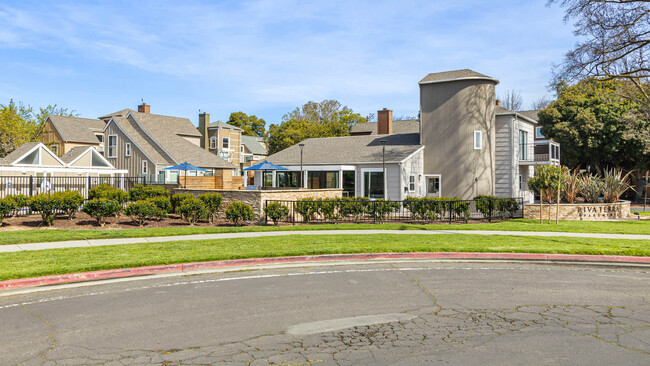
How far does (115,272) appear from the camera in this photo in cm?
966

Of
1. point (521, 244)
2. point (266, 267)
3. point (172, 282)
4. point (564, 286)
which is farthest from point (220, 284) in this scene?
point (521, 244)

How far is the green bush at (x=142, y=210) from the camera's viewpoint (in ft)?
57.7

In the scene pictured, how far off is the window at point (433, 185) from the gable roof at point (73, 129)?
37.7 m

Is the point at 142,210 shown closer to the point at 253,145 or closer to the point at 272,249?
the point at 272,249

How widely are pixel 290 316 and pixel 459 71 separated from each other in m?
27.8

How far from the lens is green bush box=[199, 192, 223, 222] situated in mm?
19097

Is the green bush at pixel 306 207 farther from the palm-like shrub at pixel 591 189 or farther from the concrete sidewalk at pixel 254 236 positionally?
the palm-like shrub at pixel 591 189

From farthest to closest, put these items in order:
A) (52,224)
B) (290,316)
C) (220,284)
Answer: (52,224), (220,284), (290,316)

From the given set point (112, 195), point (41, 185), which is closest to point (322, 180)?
point (112, 195)

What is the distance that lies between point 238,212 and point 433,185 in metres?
17.5

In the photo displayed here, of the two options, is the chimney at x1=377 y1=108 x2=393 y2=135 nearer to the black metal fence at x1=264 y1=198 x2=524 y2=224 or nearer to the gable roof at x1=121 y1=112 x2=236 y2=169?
the gable roof at x1=121 y1=112 x2=236 y2=169

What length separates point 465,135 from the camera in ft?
100

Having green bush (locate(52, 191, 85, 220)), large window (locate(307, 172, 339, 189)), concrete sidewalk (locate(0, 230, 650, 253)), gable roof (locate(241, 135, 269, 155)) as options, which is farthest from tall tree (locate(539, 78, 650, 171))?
gable roof (locate(241, 135, 269, 155))

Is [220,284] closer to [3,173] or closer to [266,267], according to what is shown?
[266,267]
